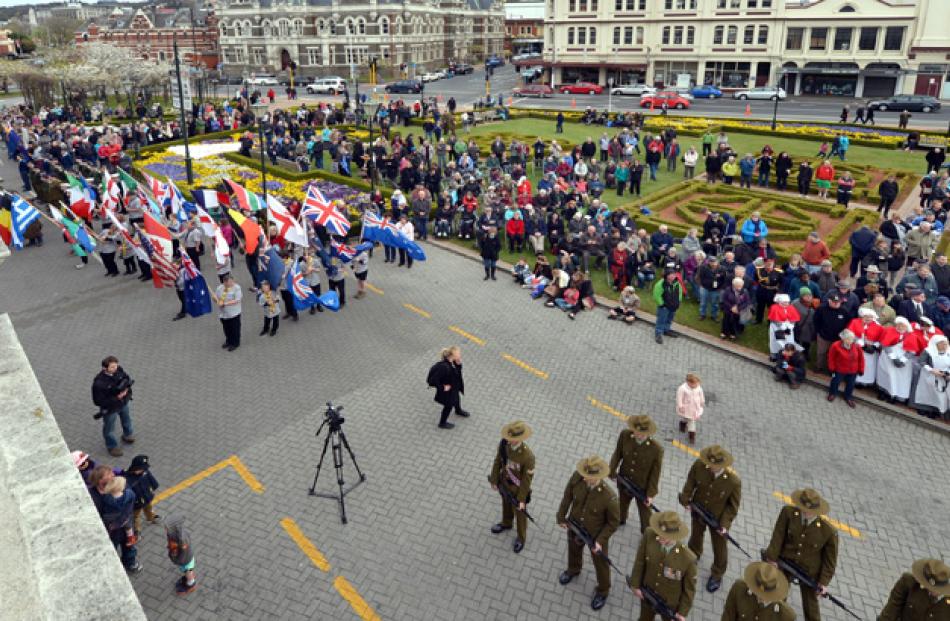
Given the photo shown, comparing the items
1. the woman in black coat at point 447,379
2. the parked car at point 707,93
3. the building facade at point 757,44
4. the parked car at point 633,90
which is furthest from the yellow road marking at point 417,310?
the building facade at point 757,44

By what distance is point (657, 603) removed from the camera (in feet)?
22.2

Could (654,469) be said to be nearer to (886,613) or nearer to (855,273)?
(886,613)

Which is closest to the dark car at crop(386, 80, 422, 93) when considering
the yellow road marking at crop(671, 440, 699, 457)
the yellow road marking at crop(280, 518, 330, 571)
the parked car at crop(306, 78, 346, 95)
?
the parked car at crop(306, 78, 346, 95)

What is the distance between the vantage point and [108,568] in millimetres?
2908

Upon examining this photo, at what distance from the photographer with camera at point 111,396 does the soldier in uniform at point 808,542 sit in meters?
9.49

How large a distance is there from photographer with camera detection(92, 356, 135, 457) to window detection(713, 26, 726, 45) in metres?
61.3

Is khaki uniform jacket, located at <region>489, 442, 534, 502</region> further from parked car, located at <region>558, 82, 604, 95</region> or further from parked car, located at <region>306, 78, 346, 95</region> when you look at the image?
parked car, located at <region>306, 78, 346, 95</region>

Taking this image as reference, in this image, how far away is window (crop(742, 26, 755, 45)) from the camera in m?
57.7

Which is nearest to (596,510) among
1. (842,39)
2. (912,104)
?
(912,104)

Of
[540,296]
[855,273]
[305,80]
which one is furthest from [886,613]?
[305,80]

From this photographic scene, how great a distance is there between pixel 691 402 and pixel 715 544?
3.11 metres

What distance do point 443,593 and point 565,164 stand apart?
19.9 meters

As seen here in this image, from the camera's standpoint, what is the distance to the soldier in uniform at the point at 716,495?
7.84m

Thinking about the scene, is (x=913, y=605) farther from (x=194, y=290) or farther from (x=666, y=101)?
(x=666, y=101)
